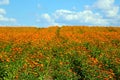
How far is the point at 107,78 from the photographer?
43.7 feet

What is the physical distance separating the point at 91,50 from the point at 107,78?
7202mm

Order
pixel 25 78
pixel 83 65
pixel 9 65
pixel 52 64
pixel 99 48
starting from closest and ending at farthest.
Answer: pixel 25 78, pixel 9 65, pixel 83 65, pixel 52 64, pixel 99 48

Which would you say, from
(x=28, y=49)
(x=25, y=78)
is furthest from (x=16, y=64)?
(x=28, y=49)

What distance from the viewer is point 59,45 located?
2116 centimetres

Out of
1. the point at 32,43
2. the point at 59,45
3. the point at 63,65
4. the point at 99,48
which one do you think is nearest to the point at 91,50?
the point at 99,48

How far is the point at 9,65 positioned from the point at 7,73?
460mm

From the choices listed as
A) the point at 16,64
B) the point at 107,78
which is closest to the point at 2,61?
the point at 16,64

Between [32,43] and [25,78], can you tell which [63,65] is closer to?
→ [25,78]

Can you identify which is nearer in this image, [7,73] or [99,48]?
[7,73]

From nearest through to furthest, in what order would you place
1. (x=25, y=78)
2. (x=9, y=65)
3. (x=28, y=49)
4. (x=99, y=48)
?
1. (x=25, y=78)
2. (x=9, y=65)
3. (x=28, y=49)
4. (x=99, y=48)

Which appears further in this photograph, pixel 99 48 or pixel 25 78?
pixel 99 48

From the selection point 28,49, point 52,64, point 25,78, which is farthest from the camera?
point 28,49

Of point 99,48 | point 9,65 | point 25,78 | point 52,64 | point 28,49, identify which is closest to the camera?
point 25,78

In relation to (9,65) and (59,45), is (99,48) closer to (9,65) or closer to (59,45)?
(59,45)
